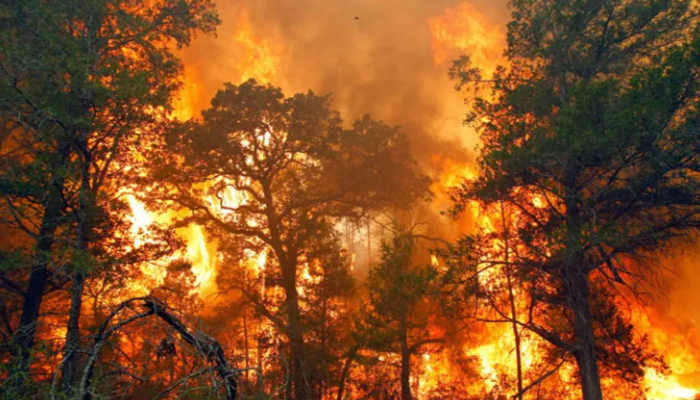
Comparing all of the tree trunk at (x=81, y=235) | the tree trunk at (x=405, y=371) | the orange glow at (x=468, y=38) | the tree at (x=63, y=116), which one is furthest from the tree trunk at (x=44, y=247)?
the orange glow at (x=468, y=38)

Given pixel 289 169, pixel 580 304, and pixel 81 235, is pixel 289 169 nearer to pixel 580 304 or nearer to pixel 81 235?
pixel 81 235

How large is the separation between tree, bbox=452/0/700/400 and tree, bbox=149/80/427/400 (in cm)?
657

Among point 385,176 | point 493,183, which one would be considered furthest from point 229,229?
point 493,183

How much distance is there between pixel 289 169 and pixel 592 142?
51.5 feet

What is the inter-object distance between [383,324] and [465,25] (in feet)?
139

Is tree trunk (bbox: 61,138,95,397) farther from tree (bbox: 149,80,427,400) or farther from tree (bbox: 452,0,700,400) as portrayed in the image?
tree (bbox: 452,0,700,400)

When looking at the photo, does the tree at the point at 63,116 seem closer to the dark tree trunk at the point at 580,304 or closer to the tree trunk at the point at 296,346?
the tree trunk at the point at 296,346

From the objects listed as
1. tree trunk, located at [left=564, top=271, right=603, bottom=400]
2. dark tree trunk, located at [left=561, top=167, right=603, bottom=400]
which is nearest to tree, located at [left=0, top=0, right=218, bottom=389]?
dark tree trunk, located at [left=561, top=167, right=603, bottom=400]

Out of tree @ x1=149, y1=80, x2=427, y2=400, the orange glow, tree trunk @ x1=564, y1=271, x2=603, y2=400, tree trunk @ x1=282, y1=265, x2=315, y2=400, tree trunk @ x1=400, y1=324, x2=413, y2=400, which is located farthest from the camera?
the orange glow

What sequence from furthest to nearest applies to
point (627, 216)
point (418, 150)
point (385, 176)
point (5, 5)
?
point (418, 150) → point (385, 176) → point (5, 5) → point (627, 216)

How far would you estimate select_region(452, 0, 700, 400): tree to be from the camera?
10.6 meters

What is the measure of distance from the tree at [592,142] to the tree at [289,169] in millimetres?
6575

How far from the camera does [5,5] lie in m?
14.0

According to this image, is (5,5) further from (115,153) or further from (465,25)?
(465,25)
